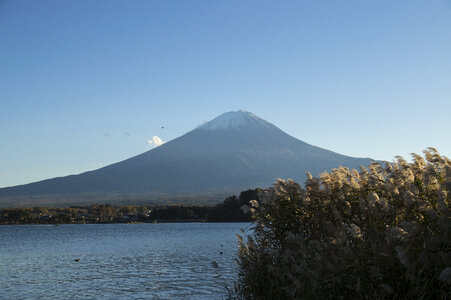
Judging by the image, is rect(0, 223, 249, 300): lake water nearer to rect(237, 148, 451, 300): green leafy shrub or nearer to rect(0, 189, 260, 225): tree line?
rect(237, 148, 451, 300): green leafy shrub

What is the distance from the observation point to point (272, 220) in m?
11.3

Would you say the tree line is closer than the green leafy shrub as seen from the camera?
No

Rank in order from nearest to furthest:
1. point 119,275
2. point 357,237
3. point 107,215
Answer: point 357,237 → point 119,275 → point 107,215

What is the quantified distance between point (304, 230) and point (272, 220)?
0.81 m

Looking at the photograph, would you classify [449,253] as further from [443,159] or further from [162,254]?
[162,254]

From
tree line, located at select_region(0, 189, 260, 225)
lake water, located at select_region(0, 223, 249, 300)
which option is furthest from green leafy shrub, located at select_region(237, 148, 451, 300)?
tree line, located at select_region(0, 189, 260, 225)

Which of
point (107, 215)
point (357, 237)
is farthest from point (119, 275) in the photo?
point (107, 215)

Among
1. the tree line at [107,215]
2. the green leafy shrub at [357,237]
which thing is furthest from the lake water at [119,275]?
the tree line at [107,215]

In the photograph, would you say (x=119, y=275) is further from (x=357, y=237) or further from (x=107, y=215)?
(x=107, y=215)

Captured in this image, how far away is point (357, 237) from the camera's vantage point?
865cm

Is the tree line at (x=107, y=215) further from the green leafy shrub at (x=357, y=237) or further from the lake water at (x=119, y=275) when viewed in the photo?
the green leafy shrub at (x=357, y=237)

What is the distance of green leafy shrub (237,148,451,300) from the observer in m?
7.25

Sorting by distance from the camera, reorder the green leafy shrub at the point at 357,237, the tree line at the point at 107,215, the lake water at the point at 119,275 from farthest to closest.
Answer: the tree line at the point at 107,215
the lake water at the point at 119,275
the green leafy shrub at the point at 357,237

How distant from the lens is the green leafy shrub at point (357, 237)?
725cm
